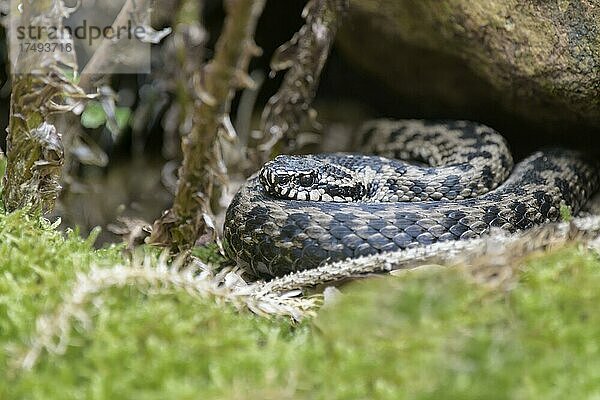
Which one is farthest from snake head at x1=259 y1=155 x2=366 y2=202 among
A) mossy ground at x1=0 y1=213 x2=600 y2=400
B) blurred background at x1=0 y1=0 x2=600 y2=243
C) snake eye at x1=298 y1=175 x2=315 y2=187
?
mossy ground at x1=0 y1=213 x2=600 y2=400

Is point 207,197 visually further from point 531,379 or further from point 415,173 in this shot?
point 531,379

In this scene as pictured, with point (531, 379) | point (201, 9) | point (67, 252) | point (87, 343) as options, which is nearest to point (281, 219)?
point (67, 252)

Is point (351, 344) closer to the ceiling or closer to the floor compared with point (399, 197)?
closer to the ceiling

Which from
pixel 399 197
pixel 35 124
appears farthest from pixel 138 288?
pixel 399 197

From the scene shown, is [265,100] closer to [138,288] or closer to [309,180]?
[309,180]

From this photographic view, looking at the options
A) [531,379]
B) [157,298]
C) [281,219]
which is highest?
[531,379]

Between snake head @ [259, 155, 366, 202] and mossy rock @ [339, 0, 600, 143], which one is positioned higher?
mossy rock @ [339, 0, 600, 143]

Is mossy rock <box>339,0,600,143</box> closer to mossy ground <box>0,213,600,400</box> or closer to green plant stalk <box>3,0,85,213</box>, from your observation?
mossy ground <box>0,213,600,400</box>
